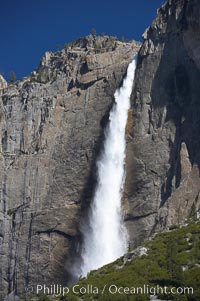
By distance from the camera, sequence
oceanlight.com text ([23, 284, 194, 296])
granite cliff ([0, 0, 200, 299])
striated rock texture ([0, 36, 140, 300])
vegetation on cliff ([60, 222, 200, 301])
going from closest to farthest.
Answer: oceanlight.com text ([23, 284, 194, 296])
vegetation on cliff ([60, 222, 200, 301])
granite cliff ([0, 0, 200, 299])
striated rock texture ([0, 36, 140, 300])

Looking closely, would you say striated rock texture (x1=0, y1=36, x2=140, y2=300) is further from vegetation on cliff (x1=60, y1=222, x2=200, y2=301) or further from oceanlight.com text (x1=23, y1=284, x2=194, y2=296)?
oceanlight.com text (x1=23, y1=284, x2=194, y2=296)

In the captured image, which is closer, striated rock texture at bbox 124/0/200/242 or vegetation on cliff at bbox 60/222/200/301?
vegetation on cliff at bbox 60/222/200/301

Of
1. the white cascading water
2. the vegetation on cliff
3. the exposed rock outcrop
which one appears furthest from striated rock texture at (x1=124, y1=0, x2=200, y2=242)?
the exposed rock outcrop

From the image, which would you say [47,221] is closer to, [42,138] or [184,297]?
[42,138]

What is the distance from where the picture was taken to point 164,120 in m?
62.3

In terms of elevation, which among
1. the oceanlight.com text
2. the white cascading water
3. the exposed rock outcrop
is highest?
the exposed rock outcrop

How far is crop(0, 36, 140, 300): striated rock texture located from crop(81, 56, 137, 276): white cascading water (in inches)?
38.0

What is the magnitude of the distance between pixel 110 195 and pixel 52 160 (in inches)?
248

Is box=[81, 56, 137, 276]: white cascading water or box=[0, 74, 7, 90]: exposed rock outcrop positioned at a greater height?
box=[0, 74, 7, 90]: exposed rock outcrop

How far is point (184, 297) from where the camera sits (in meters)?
36.1

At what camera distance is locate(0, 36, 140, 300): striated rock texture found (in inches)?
2611

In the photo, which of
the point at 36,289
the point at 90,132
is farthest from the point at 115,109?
the point at 36,289

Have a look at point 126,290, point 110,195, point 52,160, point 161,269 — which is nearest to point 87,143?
point 52,160

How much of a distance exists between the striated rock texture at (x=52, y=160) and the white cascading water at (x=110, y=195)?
0.97 m
